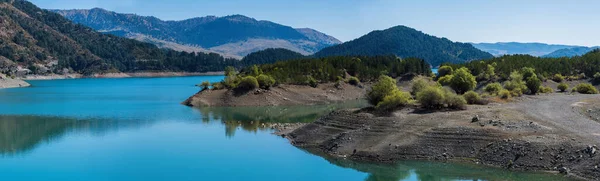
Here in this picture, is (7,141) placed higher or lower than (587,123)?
lower

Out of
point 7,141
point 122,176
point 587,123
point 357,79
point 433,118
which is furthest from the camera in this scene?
point 357,79

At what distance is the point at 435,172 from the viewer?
121 feet

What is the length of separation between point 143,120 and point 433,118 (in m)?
43.7

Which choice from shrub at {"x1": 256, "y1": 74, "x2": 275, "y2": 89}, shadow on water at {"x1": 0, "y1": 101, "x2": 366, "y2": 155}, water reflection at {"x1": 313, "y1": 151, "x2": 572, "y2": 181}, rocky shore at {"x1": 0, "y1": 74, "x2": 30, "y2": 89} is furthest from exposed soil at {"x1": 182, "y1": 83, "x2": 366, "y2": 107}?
rocky shore at {"x1": 0, "y1": 74, "x2": 30, "y2": 89}

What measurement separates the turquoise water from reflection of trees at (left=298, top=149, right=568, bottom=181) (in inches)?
2.6

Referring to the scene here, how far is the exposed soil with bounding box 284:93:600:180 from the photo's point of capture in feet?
116

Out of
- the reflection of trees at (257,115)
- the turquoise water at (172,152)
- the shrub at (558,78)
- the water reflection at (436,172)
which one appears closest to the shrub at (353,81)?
the reflection of trees at (257,115)

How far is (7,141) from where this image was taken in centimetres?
5494

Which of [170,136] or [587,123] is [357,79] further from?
[587,123]

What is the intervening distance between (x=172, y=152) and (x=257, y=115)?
33.3m

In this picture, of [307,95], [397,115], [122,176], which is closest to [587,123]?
[397,115]

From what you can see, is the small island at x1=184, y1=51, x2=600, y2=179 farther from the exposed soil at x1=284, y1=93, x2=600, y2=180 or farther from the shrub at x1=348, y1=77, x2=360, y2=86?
the shrub at x1=348, y1=77, x2=360, y2=86

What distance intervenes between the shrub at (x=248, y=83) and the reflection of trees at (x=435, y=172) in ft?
194

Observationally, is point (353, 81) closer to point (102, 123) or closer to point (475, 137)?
point (102, 123)
